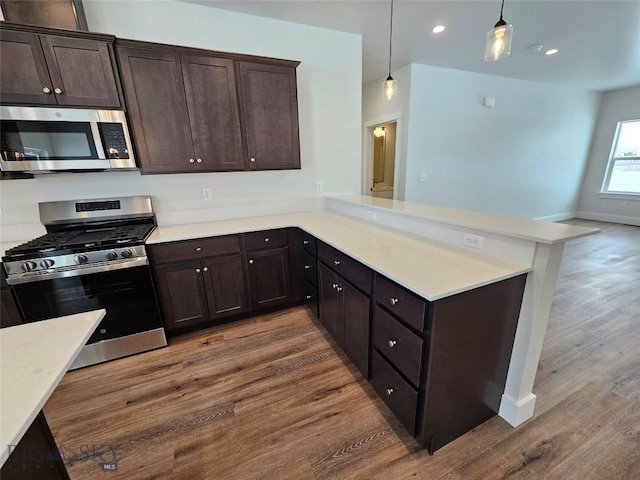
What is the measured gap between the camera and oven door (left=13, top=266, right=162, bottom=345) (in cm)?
185

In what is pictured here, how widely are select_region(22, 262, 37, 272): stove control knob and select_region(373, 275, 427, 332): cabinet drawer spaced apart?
2.21 metres

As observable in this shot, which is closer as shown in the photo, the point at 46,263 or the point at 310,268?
the point at 46,263

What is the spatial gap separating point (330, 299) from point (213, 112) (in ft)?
6.02

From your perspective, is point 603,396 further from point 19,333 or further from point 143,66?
point 143,66

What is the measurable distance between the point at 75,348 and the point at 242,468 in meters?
1.07

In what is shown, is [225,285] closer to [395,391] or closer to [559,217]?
[395,391]

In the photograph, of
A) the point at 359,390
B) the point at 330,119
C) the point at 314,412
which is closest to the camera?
the point at 314,412

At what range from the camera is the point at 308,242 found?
7.95 feet

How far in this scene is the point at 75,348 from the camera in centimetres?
79

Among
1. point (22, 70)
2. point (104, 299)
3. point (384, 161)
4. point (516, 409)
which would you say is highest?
point (22, 70)

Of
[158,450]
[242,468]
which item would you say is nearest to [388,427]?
[242,468]

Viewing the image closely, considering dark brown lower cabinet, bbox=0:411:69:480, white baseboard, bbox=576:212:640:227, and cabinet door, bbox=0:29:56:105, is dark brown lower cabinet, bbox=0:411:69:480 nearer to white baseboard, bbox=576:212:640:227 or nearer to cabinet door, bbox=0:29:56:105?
cabinet door, bbox=0:29:56:105

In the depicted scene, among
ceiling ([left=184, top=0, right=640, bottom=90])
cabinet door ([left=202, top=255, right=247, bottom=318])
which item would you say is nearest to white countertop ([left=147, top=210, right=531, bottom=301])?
cabinet door ([left=202, top=255, right=247, bottom=318])

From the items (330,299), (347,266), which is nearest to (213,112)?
(347,266)
